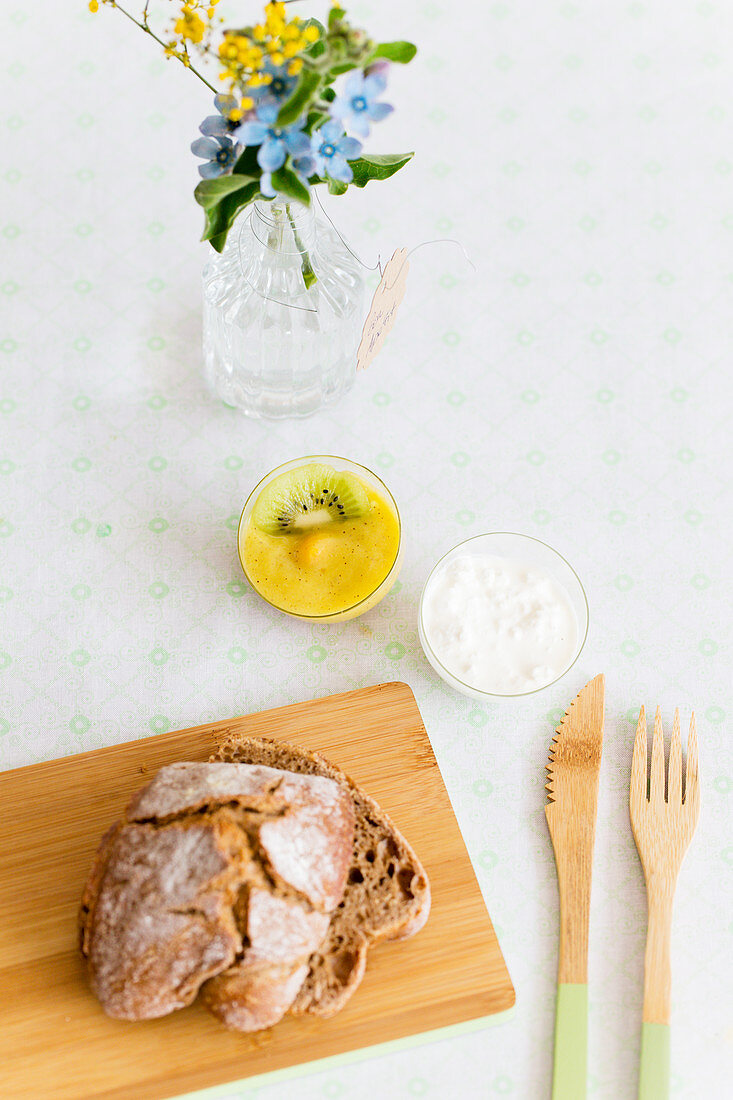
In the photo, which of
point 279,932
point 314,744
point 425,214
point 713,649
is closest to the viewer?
point 279,932

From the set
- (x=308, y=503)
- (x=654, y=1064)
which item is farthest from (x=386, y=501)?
(x=654, y=1064)

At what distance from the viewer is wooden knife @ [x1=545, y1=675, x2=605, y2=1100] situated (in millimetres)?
1619

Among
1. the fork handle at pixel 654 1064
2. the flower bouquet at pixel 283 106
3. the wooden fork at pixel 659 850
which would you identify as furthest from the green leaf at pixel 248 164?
the fork handle at pixel 654 1064

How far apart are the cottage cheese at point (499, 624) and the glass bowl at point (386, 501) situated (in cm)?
10

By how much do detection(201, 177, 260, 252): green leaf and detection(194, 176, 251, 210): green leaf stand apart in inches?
1.6

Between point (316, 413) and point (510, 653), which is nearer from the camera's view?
point (510, 653)

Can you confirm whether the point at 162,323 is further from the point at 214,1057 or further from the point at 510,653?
the point at 214,1057

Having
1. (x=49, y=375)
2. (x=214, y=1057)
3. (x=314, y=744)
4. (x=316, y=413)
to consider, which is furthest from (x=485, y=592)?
(x=49, y=375)

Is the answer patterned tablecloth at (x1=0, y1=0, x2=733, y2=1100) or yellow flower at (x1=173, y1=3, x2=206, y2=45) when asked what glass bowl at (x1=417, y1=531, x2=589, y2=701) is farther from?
yellow flower at (x1=173, y1=3, x2=206, y2=45)

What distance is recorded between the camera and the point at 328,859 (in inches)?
59.9

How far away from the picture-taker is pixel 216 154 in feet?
4.43

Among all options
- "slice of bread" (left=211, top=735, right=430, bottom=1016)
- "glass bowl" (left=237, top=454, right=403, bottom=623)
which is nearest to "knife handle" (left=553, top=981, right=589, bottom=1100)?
"slice of bread" (left=211, top=735, right=430, bottom=1016)

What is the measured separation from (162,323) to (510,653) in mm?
1157

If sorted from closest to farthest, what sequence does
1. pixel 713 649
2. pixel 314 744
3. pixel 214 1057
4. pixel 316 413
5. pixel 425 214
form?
pixel 214 1057 < pixel 314 744 < pixel 713 649 < pixel 316 413 < pixel 425 214
